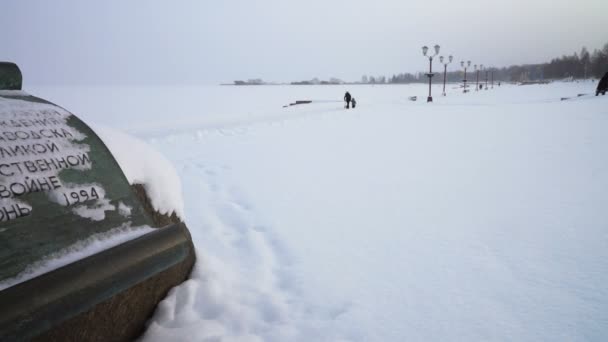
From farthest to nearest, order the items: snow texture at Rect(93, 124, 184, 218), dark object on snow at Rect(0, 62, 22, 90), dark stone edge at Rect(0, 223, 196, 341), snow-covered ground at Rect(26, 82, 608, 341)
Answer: dark object on snow at Rect(0, 62, 22, 90)
snow texture at Rect(93, 124, 184, 218)
snow-covered ground at Rect(26, 82, 608, 341)
dark stone edge at Rect(0, 223, 196, 341)

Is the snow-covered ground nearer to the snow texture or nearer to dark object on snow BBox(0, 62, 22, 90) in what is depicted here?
the snow texture

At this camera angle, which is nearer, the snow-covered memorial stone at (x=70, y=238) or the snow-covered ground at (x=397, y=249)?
the snow-covered memorial stone at (x=70, y=238)

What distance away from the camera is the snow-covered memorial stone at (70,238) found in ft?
4.43

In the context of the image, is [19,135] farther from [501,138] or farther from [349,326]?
[501,138]

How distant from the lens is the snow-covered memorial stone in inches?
53.2

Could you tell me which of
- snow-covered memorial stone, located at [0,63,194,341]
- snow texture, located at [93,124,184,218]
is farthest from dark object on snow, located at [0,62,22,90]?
snow texture, located at [93,124,184,218]

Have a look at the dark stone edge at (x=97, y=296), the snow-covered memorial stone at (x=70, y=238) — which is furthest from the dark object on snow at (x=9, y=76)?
the dark stone edge at (x=97, y=296)

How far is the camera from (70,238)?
165cm

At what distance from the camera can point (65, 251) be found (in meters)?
1.59

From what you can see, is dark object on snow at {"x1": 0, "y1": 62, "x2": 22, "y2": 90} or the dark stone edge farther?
dark object on snow at {"x1": 0, "y1": 62, "x2": 22, "y2": 90}

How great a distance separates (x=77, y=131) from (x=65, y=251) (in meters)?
0.85

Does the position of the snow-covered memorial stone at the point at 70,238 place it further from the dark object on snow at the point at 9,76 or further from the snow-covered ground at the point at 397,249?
the snow-covered ground at the point at 397,249

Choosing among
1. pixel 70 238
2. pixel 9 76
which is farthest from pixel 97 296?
pixel 9 76

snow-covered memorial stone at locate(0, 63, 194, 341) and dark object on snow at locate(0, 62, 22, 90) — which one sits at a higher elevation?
dark object on snow at locate(0, 62, 22, 90)
